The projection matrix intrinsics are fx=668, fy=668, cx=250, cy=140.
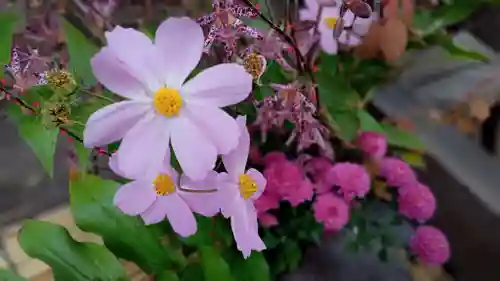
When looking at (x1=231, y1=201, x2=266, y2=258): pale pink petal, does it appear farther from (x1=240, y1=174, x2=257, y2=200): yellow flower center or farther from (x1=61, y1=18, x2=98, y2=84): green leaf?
(x1=61, y1=18, x2=98, y2=84): green leaf

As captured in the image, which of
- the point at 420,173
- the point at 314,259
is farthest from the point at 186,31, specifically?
the point at 420,173

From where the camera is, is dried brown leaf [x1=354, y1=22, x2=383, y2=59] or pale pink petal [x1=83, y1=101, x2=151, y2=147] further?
dried brown leaf [x1=354, y1=22, x2=383, y2=59]

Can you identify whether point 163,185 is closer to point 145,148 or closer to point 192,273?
point 145,148

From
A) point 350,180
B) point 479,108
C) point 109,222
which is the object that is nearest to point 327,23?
point 350,180

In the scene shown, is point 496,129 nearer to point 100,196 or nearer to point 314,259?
point 314,259

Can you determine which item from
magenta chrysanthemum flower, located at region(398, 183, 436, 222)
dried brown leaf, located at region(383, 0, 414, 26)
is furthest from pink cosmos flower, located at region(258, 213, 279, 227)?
dried brown leaf, located at region(383, 0, 414, 26)

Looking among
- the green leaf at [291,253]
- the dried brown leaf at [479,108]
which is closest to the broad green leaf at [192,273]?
the green leaf at [291,253]
